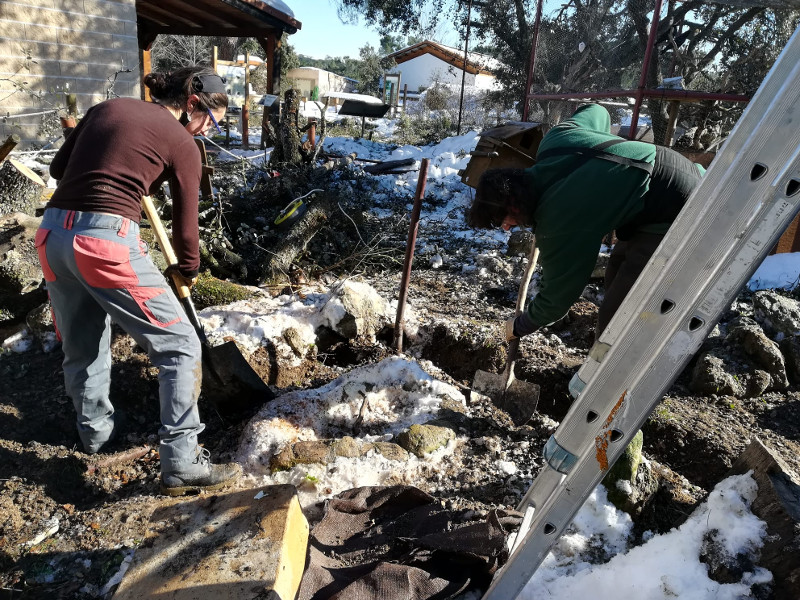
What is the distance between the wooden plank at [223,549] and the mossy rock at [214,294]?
2288 mm

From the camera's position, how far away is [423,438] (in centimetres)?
271

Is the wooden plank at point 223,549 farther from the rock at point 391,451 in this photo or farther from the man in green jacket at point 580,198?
the man in green jacket at point 580,198

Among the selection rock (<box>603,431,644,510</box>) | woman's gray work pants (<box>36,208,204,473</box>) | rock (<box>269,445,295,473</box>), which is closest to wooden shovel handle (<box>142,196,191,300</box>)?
woman's gray work pants (<box>36,208,204,473</box>)

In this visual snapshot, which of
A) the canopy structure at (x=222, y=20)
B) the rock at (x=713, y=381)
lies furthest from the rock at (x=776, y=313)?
the canopy structure at (x=222, y=20)

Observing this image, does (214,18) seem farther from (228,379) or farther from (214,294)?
(228,379)

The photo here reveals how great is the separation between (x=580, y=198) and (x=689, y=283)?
1060 mm

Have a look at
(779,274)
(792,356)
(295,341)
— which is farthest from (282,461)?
(779,274)

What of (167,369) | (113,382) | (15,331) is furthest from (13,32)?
(167,369)

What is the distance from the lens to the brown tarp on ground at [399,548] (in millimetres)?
1777

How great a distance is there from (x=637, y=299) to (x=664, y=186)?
1.05 m

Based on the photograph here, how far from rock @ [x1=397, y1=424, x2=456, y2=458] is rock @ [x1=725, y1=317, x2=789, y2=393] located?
2723 millimetres

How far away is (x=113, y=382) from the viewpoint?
3.12 m

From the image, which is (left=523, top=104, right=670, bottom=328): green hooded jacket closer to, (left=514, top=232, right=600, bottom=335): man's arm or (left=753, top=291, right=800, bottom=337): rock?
(left=514, top=232, right=600, bottom=335): man's arm

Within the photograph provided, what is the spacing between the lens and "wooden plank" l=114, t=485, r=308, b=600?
1.59m
